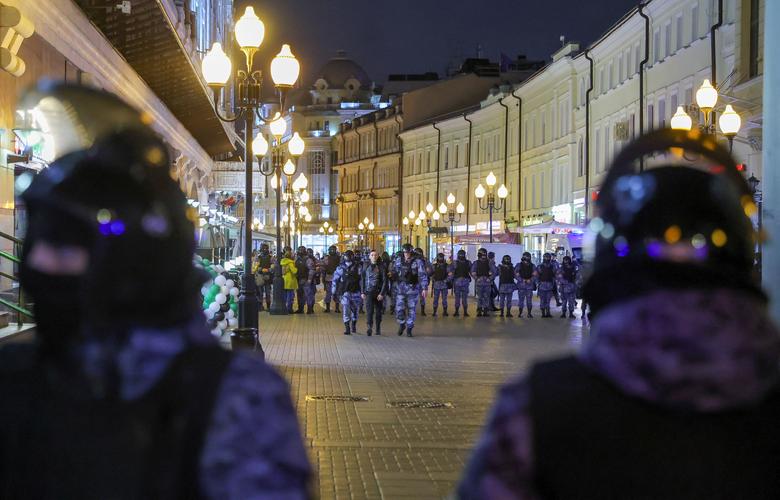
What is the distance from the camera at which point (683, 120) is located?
2155 cm

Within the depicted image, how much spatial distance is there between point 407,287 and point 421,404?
12.2 m

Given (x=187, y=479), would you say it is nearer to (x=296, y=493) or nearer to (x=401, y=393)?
(x=296, y=493)

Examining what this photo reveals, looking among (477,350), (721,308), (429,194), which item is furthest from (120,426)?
(429,194)

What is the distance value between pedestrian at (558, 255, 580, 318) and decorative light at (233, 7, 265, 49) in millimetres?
18064

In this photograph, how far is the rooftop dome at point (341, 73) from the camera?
471 feet

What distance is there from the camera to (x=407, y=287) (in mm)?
25391

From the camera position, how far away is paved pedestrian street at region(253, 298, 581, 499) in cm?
913

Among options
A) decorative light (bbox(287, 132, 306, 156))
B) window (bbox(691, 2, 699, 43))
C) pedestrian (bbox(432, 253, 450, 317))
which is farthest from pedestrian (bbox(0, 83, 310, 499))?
window (bbox(691, 2, 699, 43))

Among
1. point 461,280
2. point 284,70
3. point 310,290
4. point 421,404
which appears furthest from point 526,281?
point 421,404

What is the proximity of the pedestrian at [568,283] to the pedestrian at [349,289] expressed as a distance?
8941 millimetres

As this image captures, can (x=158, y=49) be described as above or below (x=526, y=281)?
above

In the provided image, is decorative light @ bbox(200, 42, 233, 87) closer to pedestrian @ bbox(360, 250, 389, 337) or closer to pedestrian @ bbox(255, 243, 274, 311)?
pedestrian @ bbox(360, 250, 389, 337)

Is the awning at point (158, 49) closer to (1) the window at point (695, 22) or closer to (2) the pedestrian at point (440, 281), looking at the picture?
(2) the pedestrian at point (440, 281)

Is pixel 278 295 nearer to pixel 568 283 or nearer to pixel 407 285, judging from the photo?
pixel 407 285
